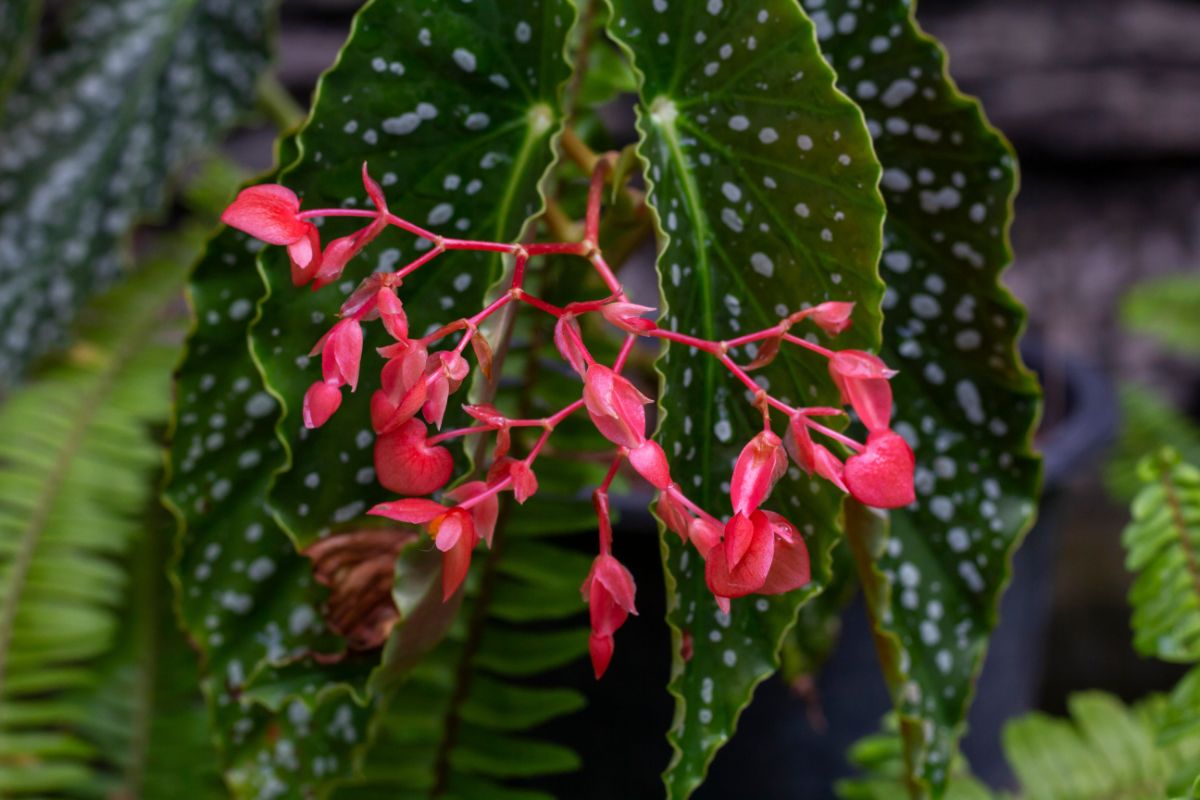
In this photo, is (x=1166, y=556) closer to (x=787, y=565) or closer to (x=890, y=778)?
(x=890, y=778)

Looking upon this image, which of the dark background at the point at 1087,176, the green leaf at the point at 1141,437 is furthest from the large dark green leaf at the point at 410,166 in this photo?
the dark background at the point at 1087,176

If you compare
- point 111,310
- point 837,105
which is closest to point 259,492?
point 837,105

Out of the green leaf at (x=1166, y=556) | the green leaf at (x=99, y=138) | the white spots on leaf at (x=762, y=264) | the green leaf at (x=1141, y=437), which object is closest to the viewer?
the white spots on leaf at (x=762, y=264)

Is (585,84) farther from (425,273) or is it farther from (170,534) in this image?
(170,534)

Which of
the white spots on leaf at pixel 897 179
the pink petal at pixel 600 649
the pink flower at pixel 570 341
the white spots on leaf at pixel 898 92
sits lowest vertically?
the pink petal at pixel 600 649

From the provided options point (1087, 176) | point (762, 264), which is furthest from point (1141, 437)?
point (762, 264)

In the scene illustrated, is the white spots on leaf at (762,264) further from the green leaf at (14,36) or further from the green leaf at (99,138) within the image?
the green leaf at (14,36)
